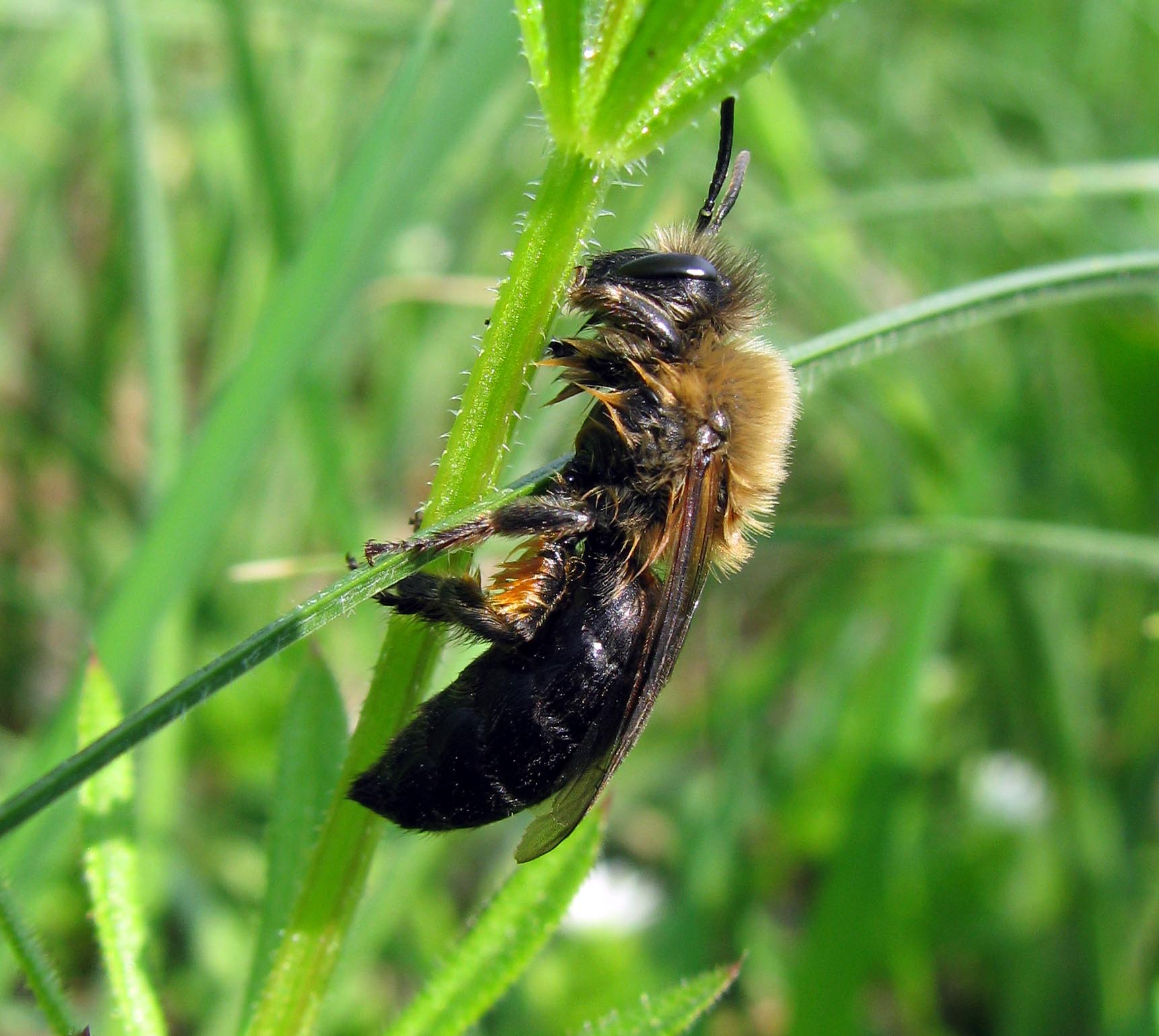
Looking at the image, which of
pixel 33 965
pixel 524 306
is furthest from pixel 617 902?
pixel 524 306

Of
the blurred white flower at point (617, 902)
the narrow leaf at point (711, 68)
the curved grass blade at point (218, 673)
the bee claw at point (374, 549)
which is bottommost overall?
the blurred white flower at point (617, 902)

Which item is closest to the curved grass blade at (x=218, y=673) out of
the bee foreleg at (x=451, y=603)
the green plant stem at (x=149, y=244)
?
the bee foreleg at (x=451, y=603)

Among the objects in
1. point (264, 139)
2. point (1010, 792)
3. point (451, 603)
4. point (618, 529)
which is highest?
point (264, 139)

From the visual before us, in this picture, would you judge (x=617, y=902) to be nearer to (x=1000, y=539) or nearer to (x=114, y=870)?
(x=1000, y=539)

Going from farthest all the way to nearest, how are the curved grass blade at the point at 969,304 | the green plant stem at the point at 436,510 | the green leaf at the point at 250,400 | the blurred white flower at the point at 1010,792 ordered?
the blurred white flower at the point at 1010,792
the green leaf at the point at 250,400
the curved grass blade at the point at 969,304
the green plant stem at the point at 436,510

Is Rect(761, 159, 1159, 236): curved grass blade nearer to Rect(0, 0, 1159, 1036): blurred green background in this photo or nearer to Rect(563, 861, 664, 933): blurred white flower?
Rect(0, 0, 1159, 1036): blurred green background

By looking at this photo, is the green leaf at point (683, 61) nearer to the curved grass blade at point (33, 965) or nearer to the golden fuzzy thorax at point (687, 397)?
the golden fuzzy thorax at point (687, 397)

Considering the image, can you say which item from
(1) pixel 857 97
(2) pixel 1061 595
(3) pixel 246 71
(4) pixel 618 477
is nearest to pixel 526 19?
(4) pixel 618 477
